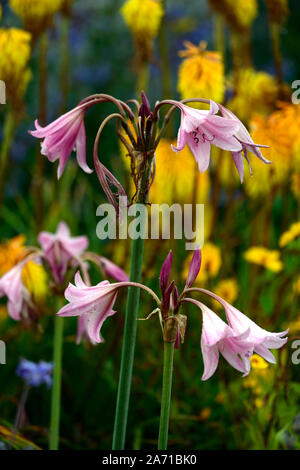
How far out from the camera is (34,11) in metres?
2.54

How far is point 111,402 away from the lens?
8.48 ft

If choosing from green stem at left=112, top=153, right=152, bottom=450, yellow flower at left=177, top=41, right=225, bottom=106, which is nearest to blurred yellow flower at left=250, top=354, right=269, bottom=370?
green stem at left=112, top=153, right=152, bottom=450

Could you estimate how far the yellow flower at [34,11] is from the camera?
2.54 m

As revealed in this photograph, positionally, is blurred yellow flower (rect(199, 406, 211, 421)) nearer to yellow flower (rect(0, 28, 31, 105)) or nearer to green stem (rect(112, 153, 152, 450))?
green stem (rect(112, 153, 152, 450))

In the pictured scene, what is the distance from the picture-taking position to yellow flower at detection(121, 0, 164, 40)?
2.53 metres

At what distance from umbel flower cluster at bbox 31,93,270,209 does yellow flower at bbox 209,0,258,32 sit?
5.33ft

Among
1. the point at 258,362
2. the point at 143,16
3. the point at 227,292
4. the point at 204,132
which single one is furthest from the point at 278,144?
the point at 204,132

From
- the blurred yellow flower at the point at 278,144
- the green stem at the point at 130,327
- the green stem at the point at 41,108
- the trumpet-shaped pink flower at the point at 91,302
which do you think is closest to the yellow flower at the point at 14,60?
the green stem at the point at 41,108

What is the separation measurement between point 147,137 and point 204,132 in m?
0.11

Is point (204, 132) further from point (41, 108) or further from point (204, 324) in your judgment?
point (41, 108)

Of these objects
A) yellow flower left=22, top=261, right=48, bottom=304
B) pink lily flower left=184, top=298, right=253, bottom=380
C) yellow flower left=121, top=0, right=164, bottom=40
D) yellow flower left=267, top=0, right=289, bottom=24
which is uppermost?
yellow flower left=267, top=0, right=289, bottom=24

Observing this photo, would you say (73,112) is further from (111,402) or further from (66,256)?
(111,402)

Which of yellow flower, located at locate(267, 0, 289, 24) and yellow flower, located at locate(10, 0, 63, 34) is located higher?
yellow flower, located at locate(267, 0, 289, 24)

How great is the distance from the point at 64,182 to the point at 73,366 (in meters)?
1.34
